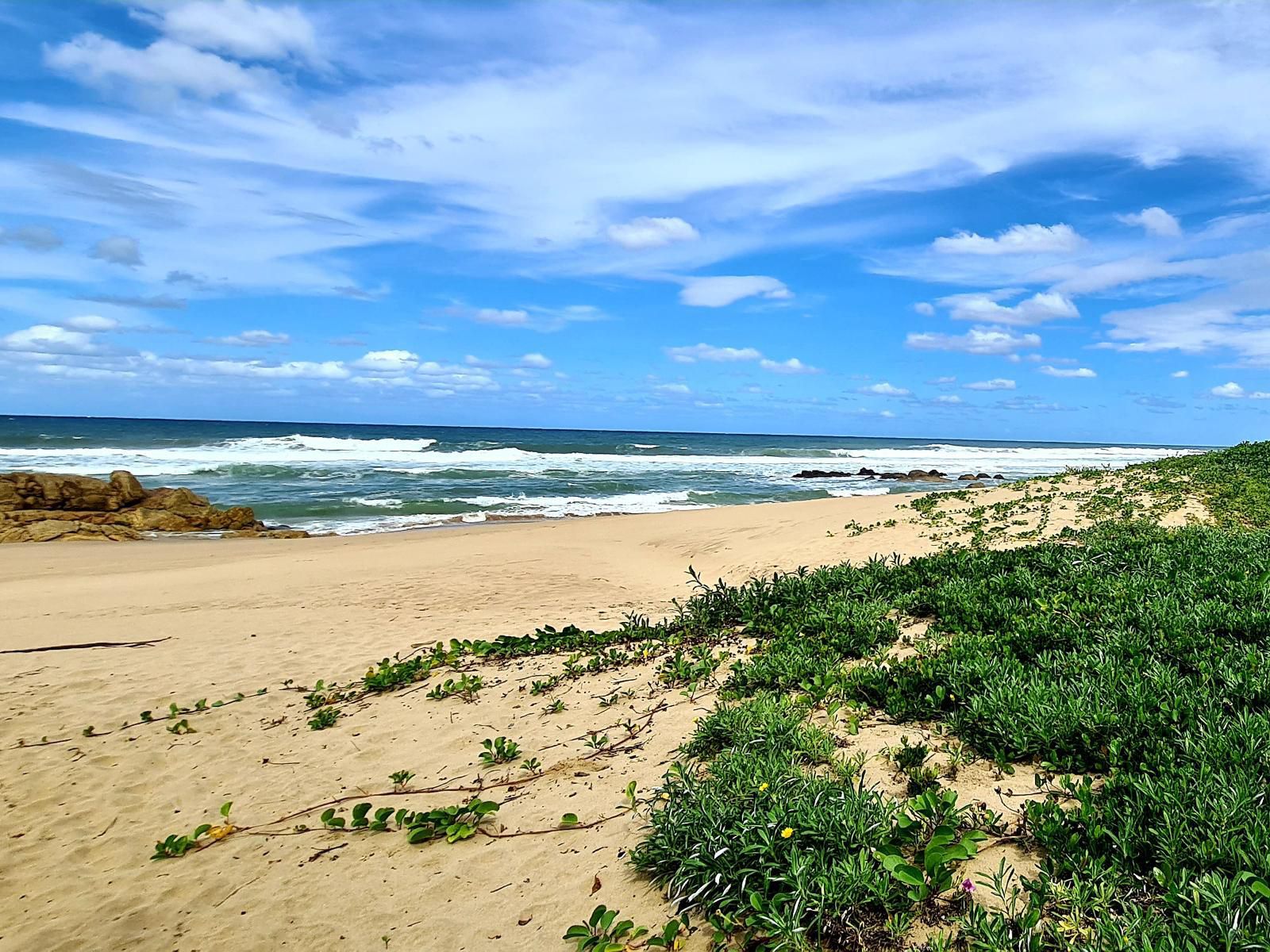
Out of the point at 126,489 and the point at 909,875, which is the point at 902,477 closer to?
the point at 126,489

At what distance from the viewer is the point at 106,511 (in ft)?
72.1

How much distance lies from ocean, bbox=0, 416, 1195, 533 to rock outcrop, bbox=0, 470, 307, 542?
2063mm

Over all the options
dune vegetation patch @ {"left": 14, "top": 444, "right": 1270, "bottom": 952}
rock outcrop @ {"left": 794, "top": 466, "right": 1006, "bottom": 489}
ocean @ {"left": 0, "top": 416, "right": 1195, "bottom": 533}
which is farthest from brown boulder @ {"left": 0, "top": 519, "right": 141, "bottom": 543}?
rock outcrop @ {"left": 794, "top": 466, "right": 1006, "bottom": 489}

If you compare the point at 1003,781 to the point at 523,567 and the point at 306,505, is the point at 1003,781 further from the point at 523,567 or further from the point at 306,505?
the point at 306,505

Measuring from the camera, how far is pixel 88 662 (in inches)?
284

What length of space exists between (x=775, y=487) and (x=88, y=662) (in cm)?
2882

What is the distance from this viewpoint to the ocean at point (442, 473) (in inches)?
1026

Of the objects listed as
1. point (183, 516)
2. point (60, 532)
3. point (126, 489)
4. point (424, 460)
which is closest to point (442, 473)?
point (424, 460)

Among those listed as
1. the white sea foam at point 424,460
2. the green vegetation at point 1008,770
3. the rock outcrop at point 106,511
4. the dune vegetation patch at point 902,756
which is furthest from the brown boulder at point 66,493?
the green vegetation at point 1008,770

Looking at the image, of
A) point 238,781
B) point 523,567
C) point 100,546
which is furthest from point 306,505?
point 238,781

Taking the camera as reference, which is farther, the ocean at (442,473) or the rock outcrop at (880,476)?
the rock outcrop at (880,476)

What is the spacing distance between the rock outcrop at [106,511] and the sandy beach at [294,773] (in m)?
10.9

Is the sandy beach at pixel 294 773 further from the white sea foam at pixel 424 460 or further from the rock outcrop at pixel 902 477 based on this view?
the rock outcrop at pixel 902 477

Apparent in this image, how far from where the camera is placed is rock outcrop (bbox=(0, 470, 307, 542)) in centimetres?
1961
